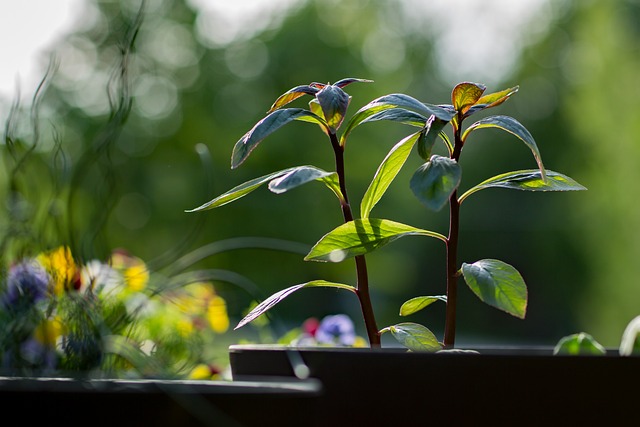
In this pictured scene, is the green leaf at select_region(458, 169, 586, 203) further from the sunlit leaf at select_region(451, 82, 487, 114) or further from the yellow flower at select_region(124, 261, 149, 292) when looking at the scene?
the yellow flower at select_region(124, 261, 149, 292)

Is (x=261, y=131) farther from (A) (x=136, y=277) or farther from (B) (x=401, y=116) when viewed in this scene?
(A) (x=136, y=277)

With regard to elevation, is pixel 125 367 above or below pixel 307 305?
above

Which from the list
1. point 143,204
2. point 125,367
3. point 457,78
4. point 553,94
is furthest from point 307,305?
point 125,367

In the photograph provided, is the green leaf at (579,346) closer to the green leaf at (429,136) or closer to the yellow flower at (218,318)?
the green leaf at (429,136)

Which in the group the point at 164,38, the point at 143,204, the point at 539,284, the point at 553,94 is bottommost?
the point at 539,284

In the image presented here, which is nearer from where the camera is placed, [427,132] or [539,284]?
[427,132]

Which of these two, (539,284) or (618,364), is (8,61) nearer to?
(618,364)

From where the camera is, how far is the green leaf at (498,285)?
0.40 metres

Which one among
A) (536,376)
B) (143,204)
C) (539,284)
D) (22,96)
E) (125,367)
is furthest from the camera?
(539,284)

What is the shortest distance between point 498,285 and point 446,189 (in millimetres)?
72

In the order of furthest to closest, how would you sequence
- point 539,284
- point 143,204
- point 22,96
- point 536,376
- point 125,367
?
point 539,284 < point 143,204 < point 125,367 < point 22,96 < point 536,376

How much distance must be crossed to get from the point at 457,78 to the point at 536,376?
11.4 meters

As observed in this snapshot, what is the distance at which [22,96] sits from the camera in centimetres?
45

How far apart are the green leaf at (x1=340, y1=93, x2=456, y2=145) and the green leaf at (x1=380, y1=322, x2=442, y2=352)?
4.7 inches
